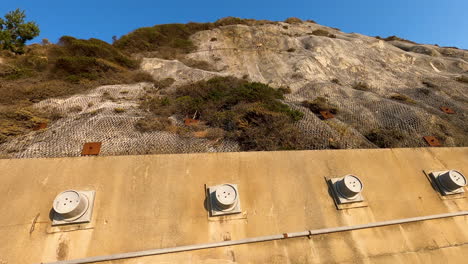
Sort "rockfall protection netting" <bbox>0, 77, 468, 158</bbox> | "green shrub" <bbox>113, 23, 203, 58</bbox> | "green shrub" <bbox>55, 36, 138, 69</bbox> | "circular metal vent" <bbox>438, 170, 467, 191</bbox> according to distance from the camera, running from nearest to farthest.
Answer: "circular metal vent" <bbox>438, 170, 467, 191</bbox> → "rockfall protection netting" <bbox>0, 77, 468, 158</bbox> → "green shrub" <bbox>55, 36, 138, 69</bbox> → "green shrub" <bbox>113, 23, 203, 58</bbox>

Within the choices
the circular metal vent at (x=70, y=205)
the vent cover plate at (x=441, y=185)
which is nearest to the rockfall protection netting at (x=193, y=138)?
the vent cover plate at (x=441, y=185)

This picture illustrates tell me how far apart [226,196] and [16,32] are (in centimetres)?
2695

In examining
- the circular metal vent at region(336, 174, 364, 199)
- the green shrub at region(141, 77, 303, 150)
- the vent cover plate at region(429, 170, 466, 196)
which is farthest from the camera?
the green shrub at region(141, 77, 303, 150)

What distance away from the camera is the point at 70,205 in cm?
307

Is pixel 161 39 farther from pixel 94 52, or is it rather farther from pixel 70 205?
pixel 70 205

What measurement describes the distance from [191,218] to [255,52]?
63.3 ft

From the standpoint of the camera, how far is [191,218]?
347 centimetres

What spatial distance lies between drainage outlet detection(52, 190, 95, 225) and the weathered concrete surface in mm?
138

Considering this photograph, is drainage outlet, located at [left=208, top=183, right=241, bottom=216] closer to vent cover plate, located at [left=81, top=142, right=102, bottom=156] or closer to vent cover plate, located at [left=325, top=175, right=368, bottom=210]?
vent cover plate, located at [left=325, top=175, right=368, bottom=210]

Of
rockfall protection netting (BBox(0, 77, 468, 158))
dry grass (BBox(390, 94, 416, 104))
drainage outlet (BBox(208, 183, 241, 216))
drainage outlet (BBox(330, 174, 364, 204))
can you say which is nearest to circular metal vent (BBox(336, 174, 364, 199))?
drainage outlet (BBox(330, 174, 364, 204))

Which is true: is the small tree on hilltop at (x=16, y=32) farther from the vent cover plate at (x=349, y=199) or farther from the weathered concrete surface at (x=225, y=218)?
the vent cover plate at (x=349, y=199)

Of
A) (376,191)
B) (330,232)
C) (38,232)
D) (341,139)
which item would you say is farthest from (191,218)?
(341,139)

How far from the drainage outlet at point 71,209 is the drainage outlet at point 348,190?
501cm

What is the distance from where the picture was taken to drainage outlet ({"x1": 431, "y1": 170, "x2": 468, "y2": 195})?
418cm
